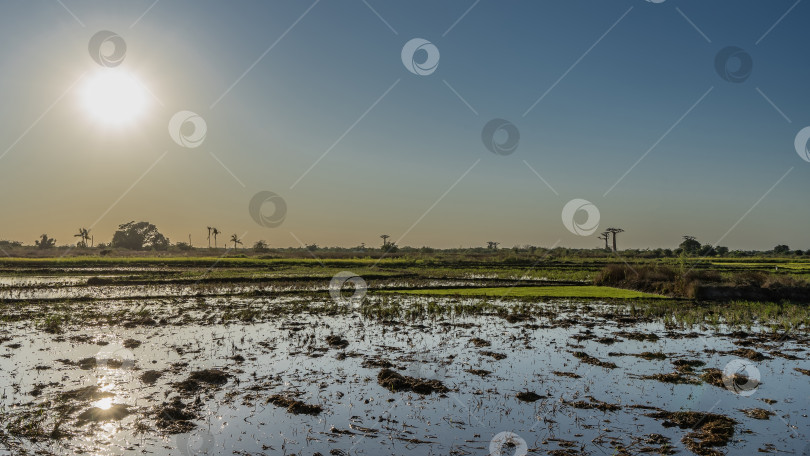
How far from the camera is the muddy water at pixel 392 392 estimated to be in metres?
7.03

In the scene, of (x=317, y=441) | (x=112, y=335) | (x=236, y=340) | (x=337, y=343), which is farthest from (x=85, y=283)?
(x=317, y=441)

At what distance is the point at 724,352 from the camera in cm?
1282

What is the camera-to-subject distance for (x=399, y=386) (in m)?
9.61

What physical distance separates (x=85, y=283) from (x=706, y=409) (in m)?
35.1

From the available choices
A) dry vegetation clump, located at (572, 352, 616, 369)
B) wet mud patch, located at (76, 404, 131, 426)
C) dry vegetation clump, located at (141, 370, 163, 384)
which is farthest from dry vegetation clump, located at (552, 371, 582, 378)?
dry vegetation clump, located at (141, 370, 163, 384)

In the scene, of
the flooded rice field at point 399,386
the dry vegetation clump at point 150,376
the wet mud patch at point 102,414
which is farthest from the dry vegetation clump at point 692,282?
the wet mud patch at point 102,414

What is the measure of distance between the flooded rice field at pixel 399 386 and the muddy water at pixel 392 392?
0.14ft

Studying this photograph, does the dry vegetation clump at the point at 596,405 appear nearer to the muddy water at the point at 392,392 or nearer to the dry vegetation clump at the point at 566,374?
the muddy water at the point at 392,392

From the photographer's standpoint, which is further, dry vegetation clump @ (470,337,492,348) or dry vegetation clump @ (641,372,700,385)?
dry vegetation clump @ (470,337,492,348)

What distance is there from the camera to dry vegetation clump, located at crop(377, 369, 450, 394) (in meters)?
9.41

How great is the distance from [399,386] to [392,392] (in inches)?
11.5

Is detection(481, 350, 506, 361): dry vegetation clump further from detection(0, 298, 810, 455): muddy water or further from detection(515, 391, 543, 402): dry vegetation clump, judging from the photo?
detection(515, 391, 543, 402): dry vegetation clump

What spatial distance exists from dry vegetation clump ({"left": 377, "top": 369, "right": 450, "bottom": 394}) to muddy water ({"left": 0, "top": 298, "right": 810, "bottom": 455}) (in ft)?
0.66

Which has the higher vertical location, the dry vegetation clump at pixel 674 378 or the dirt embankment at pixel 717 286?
the dirt embankment at pixel 717 286
